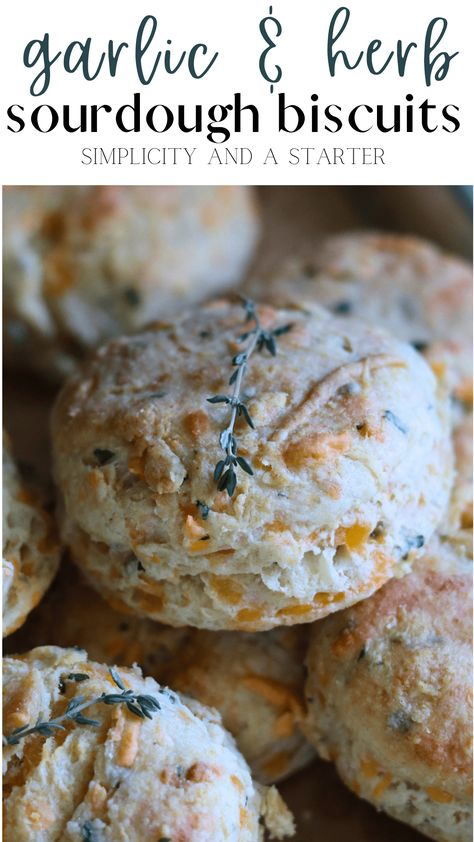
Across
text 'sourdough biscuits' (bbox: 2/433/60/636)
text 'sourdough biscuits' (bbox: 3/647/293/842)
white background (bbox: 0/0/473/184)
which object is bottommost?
text 'sourdough biscuits' (bbox: 3/647/293/842)

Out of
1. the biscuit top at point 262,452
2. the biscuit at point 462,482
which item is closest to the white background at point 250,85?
the biscuit top at point 262,452

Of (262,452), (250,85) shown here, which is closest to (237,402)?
(262,452)

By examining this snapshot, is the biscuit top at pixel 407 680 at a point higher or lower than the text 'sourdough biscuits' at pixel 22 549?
lower

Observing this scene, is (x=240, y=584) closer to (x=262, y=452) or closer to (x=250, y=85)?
(x=262, y=452)

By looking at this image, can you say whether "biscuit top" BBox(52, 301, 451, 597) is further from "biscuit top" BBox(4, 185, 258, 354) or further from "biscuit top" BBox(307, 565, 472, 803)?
"biscuit top" BBox(4, 185, 258, 354)

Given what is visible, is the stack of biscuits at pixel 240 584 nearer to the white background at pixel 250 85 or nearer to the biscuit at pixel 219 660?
the biscuit at pixel 219 660

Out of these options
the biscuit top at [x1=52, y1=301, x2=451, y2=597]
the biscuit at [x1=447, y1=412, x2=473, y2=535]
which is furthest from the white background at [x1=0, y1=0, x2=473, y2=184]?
the biscuit at [x1=447, y1=412, x2=473, y2=535]
